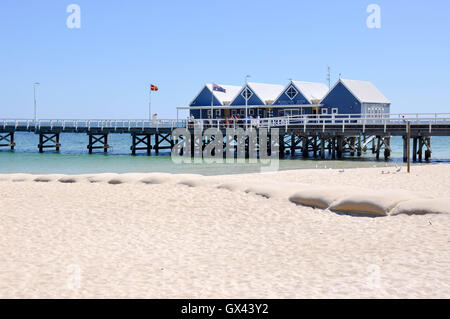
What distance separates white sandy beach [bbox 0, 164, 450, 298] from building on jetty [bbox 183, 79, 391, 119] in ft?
98.4

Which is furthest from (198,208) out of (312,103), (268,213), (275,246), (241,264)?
(312,103)

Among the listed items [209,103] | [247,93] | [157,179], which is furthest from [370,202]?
[209,103]

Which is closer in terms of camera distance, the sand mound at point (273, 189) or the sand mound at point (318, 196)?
the sand mound at point (318, 196)

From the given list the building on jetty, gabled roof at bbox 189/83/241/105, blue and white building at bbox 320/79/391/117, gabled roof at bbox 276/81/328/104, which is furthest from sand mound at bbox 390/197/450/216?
gabled roof at bbox 189/83/241/105

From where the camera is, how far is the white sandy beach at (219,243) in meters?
6.73

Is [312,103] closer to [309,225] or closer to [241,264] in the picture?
[309,225]

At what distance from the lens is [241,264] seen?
7836 mm

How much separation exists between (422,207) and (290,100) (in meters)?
37.8

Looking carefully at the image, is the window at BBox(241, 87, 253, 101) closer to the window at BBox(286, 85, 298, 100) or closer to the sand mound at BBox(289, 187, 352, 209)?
the window at BBox(286, 85, 298, 100)

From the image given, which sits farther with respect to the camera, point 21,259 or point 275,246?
point 275,246

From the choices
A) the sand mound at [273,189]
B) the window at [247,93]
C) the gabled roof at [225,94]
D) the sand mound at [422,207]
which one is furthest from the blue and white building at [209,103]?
the sand mound at [422,207]

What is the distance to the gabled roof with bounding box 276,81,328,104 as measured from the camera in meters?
47.6

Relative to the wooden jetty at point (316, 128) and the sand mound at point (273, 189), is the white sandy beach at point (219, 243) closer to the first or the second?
the sand mound at point (273, 189)
